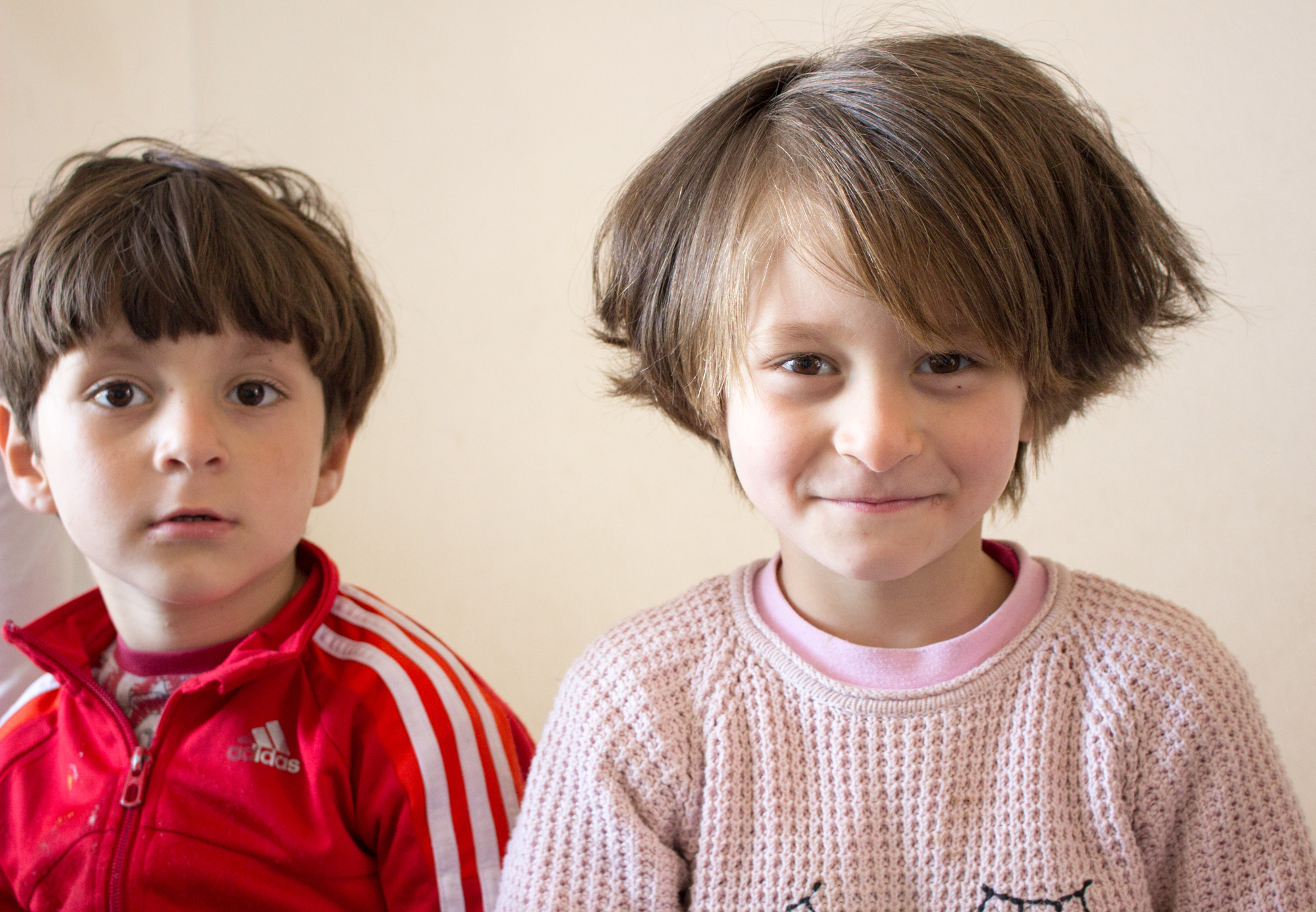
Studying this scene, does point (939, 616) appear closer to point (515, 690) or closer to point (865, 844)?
point (865, 844)

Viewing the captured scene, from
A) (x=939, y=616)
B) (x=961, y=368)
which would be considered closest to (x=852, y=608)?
(x=939, y=616)

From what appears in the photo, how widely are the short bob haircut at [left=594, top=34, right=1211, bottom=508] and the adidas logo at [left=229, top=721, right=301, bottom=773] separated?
0.40 m

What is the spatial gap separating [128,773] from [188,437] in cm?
26

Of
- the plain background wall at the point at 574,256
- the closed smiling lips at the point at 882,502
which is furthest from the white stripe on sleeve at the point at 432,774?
the plain background wall at the point at 574,256

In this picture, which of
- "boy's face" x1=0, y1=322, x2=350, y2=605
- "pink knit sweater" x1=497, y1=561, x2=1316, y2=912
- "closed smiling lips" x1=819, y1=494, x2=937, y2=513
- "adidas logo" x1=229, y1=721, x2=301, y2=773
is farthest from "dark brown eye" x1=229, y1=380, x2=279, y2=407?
"closed smiling lips" x1=819, y1=494, x2=937, y2=513

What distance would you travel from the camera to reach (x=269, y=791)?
82 centimetres

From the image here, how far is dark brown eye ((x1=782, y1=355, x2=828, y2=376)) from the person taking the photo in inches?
26.7

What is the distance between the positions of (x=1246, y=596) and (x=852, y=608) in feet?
2.25

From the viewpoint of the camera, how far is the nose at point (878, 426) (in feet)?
2.09

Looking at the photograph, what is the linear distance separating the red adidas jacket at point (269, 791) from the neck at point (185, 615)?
41 millimetres

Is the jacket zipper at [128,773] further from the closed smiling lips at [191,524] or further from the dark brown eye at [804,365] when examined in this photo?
the dark brown eye at [804,365]

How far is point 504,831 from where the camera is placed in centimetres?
83

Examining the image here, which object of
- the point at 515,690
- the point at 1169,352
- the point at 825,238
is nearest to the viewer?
the point at 825,238

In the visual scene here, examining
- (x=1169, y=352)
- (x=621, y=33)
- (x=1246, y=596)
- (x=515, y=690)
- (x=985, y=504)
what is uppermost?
(x=621, y=33)
